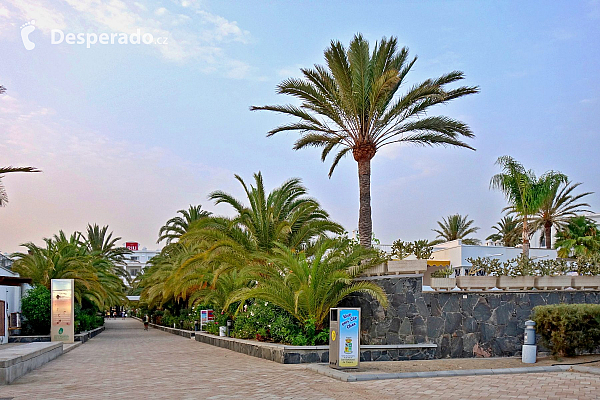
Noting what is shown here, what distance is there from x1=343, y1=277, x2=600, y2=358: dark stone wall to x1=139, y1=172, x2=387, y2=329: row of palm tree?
3.17 feet

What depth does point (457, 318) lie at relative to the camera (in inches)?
649

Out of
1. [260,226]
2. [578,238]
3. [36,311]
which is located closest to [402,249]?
[260,226]

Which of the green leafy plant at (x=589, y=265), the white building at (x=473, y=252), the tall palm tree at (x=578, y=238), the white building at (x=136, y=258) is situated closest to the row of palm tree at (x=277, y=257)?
the green leafy plant at (x=589, y=265)

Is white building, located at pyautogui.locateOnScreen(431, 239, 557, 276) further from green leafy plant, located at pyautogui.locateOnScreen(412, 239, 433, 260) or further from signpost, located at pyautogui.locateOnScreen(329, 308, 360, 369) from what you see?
signpost, located at pyautogui.locateOnScreen(329, 308, 360, 369)

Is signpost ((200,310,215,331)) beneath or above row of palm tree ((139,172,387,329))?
beneath

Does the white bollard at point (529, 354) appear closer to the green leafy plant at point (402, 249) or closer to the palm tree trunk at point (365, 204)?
the green leafy plant at point (402, 249)

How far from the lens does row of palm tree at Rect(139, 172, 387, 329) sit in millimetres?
17766

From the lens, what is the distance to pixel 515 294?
1705 centimetres

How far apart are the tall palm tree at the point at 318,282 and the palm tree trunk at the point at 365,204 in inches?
129

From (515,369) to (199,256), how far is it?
14324mm

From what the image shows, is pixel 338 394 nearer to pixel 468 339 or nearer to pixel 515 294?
pixel 468 339

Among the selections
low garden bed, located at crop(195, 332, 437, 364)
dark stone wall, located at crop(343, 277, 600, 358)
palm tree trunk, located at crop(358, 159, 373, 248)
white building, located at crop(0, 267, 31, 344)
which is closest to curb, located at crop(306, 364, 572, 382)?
low garden bed, located at crop(195, 332, 437, 364)

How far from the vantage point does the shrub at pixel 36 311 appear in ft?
92.4

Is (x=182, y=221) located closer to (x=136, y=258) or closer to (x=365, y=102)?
(x=365, y=102)
